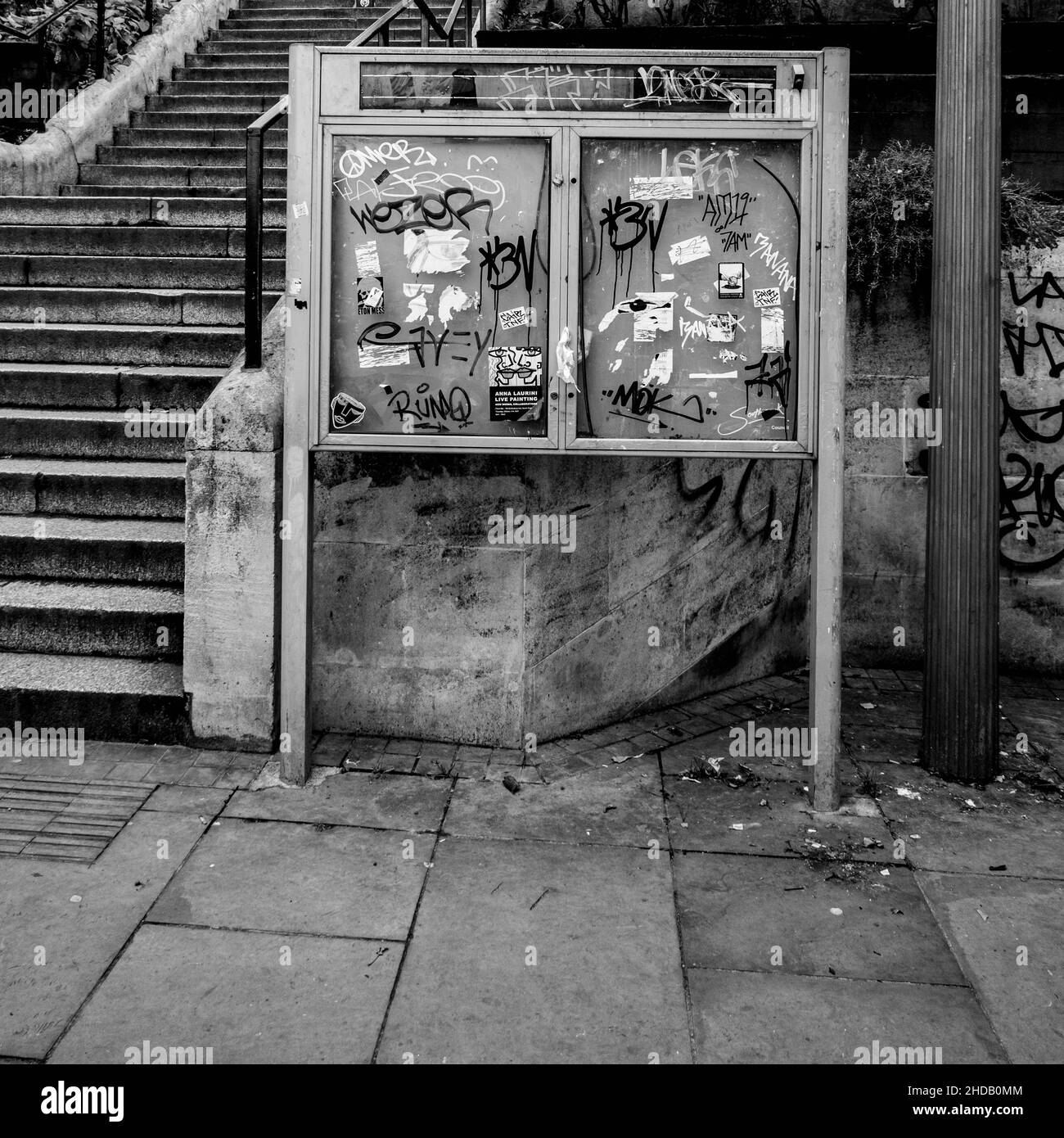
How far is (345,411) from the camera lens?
15.4 feet

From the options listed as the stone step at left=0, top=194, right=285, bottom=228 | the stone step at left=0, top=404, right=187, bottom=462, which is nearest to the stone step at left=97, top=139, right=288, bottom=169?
the stone step at left=0, top=194, right=285, bottom=228

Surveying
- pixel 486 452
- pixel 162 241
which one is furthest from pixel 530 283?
pixel 162 241

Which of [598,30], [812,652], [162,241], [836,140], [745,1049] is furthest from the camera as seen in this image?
[598,30]

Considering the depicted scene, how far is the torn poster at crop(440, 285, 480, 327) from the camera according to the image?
4.64m

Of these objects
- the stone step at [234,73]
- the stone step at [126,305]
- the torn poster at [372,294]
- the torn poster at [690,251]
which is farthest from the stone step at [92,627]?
the stone step at [234,73]

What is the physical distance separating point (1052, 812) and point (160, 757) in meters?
4.22

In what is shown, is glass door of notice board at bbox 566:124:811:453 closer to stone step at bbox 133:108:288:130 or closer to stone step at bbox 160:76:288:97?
stone step at bbox 133:108:288:130

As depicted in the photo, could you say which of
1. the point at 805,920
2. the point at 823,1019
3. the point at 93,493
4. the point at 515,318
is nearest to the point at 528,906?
the point at 805,920

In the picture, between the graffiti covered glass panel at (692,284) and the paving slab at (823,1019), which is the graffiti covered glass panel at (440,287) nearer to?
the graffiti covered glass panel at (692,284)

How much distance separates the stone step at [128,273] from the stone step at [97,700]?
2.72m

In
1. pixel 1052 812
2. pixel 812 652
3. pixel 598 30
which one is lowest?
pixel 1052 812

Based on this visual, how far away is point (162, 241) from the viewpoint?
7.43 meters
